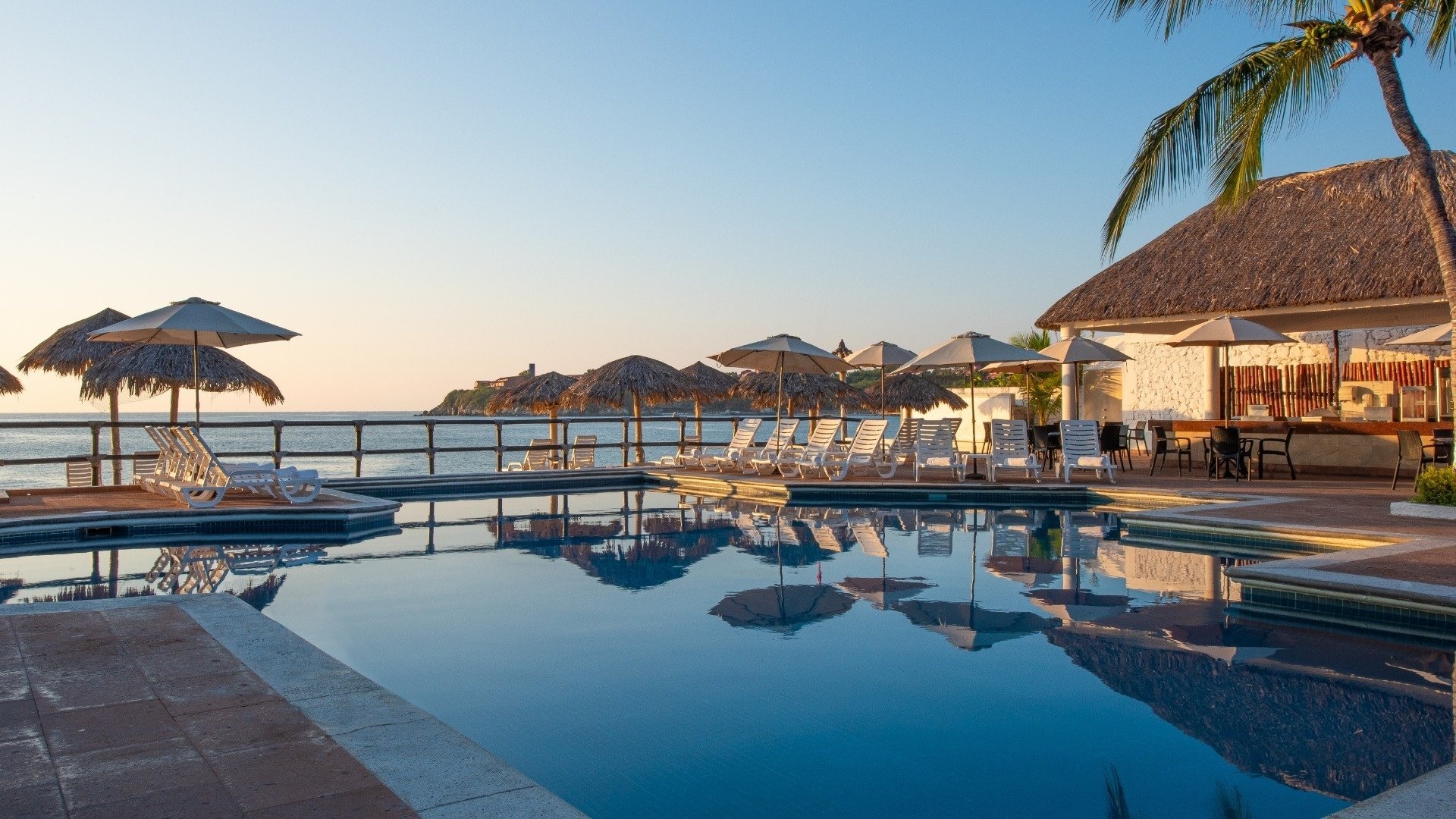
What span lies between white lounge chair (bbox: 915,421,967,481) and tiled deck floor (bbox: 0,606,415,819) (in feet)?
33.0

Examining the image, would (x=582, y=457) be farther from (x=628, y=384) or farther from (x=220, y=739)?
(x=220, y=739)

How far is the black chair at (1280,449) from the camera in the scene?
41.9 ft

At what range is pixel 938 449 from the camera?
1334 centimetres

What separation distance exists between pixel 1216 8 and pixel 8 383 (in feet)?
55.2

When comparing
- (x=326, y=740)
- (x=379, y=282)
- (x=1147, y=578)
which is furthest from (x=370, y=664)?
(x=379, y=282)

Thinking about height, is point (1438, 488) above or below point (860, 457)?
below

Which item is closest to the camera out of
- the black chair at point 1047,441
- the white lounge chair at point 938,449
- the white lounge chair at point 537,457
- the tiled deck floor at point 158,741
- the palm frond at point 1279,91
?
the tiled deck floor at point 158,741

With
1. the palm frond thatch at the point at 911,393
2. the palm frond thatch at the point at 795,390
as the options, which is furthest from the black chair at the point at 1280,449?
the palm frond thatch at the point at 911,393

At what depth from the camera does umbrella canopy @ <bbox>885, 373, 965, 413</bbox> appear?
21.8 m

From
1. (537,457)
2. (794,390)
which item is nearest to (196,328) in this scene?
(537,457)

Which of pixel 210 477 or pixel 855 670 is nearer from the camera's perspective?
pixel 855 670

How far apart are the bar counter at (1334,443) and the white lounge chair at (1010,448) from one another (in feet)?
8.97

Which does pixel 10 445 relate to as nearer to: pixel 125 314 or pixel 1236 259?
pixel 125 314

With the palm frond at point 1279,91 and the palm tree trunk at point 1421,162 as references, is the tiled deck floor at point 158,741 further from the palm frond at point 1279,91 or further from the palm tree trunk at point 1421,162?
the palm tree trunk at point 1421,162
